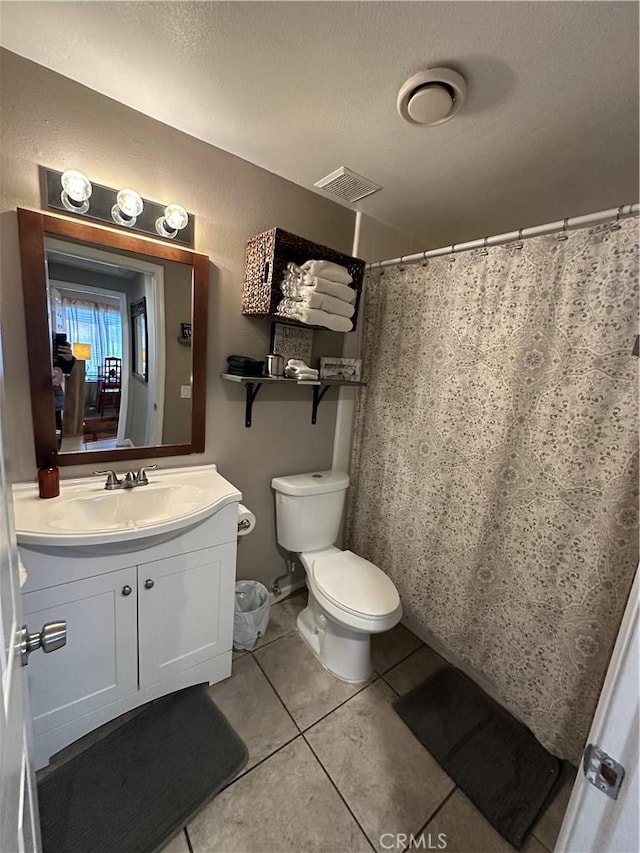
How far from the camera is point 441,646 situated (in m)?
1.81

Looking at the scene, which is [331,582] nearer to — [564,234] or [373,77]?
[564,234]

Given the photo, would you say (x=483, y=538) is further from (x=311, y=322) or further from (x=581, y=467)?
(x=311, y=322)

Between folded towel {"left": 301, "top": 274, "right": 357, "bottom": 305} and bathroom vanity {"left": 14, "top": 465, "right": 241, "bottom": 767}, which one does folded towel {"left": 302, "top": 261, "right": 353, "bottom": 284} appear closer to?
folded towel {"left": 301, "top": 274, "right": 357, "bottom": 305}

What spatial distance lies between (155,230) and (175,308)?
0.98 feet

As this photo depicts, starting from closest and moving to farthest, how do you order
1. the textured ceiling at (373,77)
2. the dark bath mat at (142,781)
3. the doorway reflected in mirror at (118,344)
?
the textured ceiling at (373,77), the dark bath mat at (142,781), the doorway reflected in mirror at (118,344)

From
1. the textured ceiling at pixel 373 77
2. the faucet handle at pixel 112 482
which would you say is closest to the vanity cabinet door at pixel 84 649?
the faucet handle at pixel 112 482

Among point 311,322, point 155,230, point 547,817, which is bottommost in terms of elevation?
point 547,817

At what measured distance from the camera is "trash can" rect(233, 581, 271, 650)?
1696mm

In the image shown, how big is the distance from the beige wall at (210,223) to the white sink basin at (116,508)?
9 centimetres

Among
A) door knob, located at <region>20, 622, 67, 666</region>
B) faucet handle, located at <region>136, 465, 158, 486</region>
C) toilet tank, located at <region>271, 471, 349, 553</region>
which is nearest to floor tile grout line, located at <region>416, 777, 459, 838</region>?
toilet tank, located at <region>271, 471, 349, 553</region>

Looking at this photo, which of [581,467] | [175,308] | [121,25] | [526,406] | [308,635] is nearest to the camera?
[121,25]

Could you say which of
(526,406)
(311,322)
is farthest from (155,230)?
(526,406)

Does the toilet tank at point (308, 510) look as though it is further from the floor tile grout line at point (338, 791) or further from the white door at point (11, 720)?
the white door at point (11, 720)

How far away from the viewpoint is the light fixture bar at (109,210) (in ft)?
3.84
